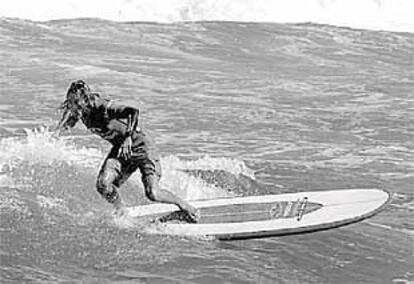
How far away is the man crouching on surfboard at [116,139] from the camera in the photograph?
856cm

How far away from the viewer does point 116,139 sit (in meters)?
8.88

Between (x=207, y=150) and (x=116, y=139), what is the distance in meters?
9.85

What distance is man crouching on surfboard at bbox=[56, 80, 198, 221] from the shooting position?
8.56m

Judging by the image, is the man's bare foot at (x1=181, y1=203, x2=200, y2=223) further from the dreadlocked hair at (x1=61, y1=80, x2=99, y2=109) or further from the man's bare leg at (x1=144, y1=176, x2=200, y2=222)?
the dreadlocked hair at (x1=61, y1=80, x2=99, y2=109)

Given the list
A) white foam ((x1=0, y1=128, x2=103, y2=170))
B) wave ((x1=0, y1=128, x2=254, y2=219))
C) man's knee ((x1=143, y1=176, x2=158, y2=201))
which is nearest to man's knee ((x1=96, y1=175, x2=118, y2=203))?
man's knee ((x1=143, y1=176, x2=158, y2=201))

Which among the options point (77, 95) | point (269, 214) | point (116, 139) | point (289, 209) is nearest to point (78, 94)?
point (77, 95)

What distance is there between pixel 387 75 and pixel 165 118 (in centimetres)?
2032

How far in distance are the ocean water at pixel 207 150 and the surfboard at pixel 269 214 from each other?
206mm

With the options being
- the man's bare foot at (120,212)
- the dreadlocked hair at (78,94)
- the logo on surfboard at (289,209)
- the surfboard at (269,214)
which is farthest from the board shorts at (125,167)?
the logo on surfboard at (289,209)

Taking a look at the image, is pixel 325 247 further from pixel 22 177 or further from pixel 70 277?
pixel 22 177

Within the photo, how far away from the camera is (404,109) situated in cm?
2803

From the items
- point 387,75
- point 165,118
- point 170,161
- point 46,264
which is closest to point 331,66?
point 387,75

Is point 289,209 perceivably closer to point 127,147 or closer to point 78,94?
point 127,147

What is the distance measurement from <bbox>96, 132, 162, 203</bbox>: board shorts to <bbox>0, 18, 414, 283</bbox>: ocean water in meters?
0.46
